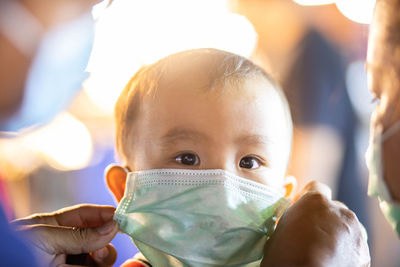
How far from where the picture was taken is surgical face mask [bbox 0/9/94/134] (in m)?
0.83

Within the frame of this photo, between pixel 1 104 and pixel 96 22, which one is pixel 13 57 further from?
pixel 96 22

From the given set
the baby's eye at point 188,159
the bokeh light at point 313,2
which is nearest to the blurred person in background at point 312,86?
the bokeh light at point 313,2

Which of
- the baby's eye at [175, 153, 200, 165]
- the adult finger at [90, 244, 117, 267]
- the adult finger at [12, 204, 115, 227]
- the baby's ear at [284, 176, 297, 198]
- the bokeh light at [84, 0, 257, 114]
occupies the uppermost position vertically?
the bokeh light at [84, 0, 257, 114]

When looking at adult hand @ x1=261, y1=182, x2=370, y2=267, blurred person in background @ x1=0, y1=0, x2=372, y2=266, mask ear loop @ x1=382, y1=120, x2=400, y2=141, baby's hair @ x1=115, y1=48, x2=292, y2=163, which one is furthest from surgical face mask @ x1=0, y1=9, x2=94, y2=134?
mask ear loop @ x1=382, y1=120, x2=400, y2=141

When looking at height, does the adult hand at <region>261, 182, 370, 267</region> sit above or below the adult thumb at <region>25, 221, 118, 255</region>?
above

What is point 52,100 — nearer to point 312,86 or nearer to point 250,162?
point 250,162

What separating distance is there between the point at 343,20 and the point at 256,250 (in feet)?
2.81

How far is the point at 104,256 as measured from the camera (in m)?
1.11

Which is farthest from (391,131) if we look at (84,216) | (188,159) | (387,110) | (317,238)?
(84,216)

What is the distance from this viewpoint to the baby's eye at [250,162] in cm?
96

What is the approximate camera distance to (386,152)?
68cm

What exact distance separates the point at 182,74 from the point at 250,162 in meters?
0.28

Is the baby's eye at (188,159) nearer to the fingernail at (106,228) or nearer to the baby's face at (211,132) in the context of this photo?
the baby's face at (211,132)

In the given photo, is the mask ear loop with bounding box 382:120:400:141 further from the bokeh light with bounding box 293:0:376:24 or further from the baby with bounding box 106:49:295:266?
the bokeh light with bounding box 293:0:376:24
